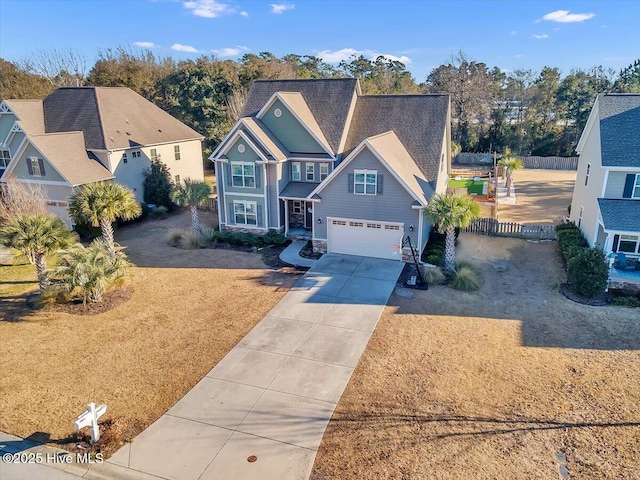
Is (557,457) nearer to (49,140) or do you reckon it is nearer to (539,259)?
(539,259)

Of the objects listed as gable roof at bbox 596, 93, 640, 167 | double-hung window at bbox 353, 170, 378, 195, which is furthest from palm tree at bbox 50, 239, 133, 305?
gable roof at bbox 596, 93, 640, 167

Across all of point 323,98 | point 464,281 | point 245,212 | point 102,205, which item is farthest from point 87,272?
point 323,98

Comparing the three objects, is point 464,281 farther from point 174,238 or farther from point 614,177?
point 174,238

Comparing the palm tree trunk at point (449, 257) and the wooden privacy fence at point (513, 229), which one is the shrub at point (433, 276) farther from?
the wooden privacy fence at point (513, 229)

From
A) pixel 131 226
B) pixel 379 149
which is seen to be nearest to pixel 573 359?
pixel 379 149

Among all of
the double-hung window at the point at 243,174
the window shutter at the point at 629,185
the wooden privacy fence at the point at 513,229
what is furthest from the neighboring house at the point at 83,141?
the window shutter at the point at 629,185
